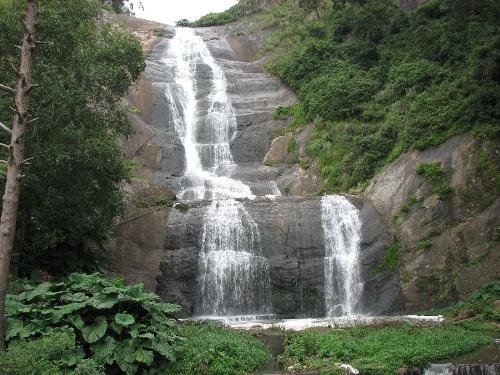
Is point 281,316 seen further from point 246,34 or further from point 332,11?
point 246,34

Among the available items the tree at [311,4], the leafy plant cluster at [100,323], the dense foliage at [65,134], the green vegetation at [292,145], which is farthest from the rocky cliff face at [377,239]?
the tree at [311,4]

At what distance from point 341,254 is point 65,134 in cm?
1106

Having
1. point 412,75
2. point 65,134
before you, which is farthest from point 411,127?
point 65,134

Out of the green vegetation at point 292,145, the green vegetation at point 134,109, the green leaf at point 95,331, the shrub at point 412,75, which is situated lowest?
the green leaf at point 95,331

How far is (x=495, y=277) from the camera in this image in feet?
55.4

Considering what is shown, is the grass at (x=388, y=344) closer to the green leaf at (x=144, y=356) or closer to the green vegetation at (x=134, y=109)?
the green leaf at (x=144, y=356)

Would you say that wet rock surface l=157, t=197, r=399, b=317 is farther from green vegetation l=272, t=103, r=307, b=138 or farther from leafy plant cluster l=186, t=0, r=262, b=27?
leafy plant cluster l=186, t=0, r=262, b=27

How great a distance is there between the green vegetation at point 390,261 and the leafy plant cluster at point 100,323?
33.3 ft

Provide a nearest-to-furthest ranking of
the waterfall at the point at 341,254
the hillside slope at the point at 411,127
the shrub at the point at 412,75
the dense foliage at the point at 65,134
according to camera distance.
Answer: the dense foliage at the point at 65,134 < the hillside slope at the point at 411,127 < the waterfall at the point at 341,254 < the shrub at the point at 412,75

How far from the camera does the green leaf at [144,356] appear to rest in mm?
9664

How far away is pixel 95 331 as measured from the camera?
9.95m

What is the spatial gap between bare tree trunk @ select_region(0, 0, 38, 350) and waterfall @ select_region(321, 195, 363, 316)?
12.3 metres

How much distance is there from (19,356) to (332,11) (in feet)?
124

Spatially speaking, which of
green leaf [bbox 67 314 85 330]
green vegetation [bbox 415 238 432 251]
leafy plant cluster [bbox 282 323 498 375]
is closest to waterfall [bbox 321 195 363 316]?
green vegetation [bbox 415 238 432 251]
